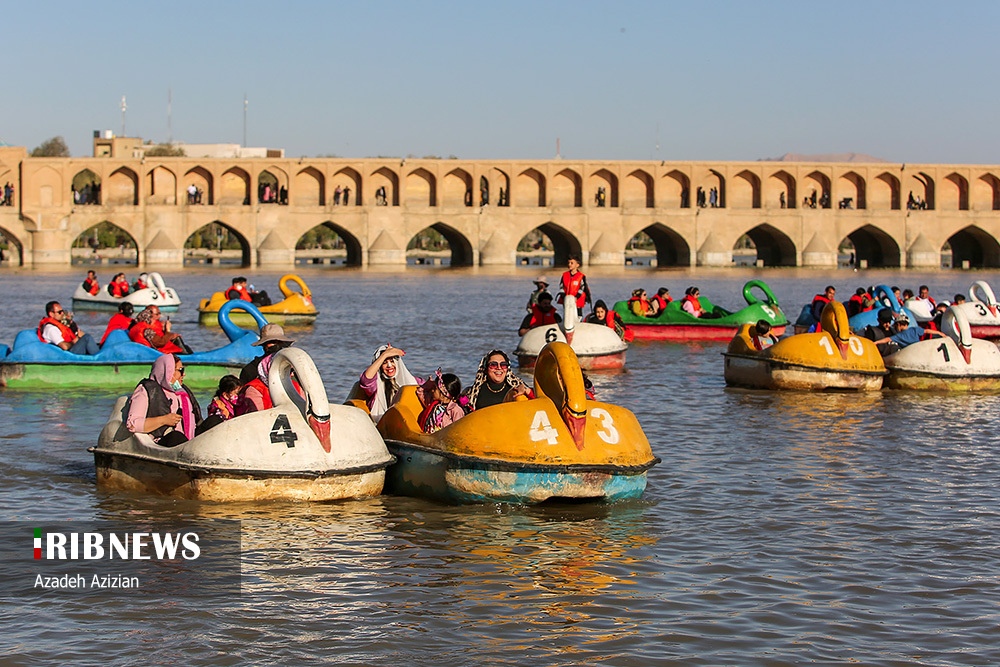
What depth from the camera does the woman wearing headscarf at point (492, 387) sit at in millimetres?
9141

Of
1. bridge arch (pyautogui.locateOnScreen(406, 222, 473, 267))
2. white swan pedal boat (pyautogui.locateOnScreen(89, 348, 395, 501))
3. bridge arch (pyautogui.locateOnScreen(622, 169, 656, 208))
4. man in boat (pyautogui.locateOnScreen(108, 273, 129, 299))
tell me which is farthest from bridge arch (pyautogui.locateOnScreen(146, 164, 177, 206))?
white swan pedal boat (pyautogui.locateOnScreen(89, 348, 395, 501))

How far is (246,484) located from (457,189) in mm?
56531

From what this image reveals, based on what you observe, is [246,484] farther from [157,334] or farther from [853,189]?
[853,189]

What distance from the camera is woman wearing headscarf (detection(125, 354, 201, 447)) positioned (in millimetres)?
9070

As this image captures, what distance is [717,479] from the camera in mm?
10336

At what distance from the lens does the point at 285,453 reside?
8609mm

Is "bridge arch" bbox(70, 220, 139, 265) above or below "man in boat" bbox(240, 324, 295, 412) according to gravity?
above

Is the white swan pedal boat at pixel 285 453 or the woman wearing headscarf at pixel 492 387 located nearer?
the white swan pedal boat at pixel 285 453

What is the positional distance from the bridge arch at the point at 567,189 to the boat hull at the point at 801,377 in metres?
48.0

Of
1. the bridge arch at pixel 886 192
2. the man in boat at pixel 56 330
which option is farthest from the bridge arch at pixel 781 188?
the man in boat at pixel 56 330

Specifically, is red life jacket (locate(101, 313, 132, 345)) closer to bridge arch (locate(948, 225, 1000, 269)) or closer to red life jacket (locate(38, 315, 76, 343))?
red life jacket (locate(38, 315, 76, 343))

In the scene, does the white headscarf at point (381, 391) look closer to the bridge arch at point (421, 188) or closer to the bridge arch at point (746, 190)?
the bridge arch at point (421, 188)

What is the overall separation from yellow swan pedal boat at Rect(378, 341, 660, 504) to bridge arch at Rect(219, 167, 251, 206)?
179 ft

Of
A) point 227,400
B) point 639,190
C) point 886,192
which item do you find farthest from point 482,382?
point 886,192
